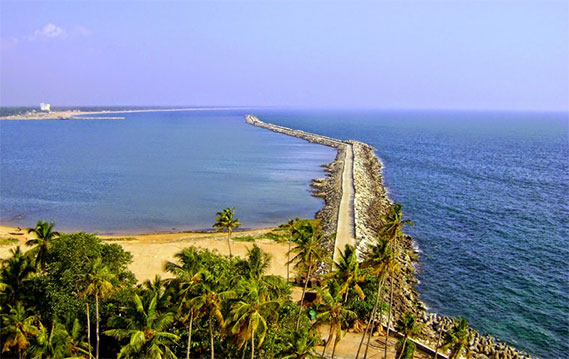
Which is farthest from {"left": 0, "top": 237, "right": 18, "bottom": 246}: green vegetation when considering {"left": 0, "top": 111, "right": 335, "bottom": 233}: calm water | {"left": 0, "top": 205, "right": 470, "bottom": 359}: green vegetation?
{"left": 0, "top": 205, "right": 470, "bottom": 359}: green vegetation

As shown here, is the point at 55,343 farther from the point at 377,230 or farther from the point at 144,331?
the point at 377,230

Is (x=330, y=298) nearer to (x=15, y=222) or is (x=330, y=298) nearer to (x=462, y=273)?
(x=462, y=273)

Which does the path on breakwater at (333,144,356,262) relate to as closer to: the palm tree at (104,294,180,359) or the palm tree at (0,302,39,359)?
the palm tree at (104,294,180,359)

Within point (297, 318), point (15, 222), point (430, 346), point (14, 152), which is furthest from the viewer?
point (14, 152)

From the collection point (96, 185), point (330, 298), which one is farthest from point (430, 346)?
point (96, 185)

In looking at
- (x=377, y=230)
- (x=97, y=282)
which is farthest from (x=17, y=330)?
(x=377, y=230)
